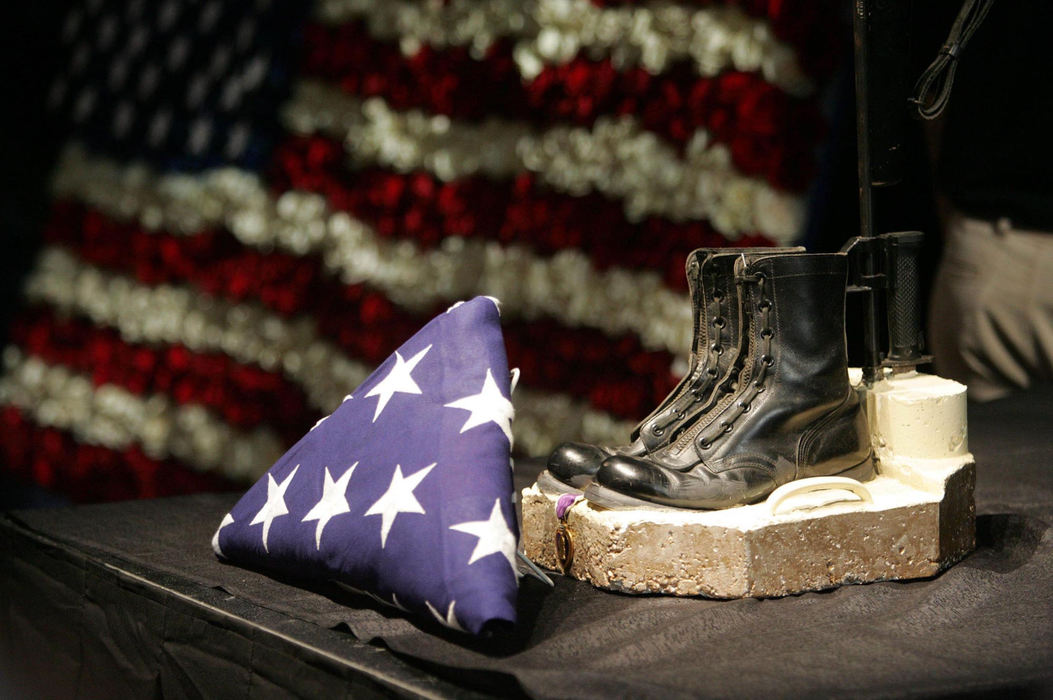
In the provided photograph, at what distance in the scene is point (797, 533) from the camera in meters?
1.00

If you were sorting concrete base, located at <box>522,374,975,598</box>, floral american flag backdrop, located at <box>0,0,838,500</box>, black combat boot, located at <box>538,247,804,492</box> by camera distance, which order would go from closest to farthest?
concrete base, located at <box>522,374,975,598</box> → black combat boot, located at <box>538,247,804,492</box> → floral american flag backdrop, located at <box>0,0,838,500</box>

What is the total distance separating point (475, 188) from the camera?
7.04 feet

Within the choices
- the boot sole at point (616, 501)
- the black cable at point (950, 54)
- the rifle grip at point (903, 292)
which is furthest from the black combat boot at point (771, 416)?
the black cable at point (950, 54)

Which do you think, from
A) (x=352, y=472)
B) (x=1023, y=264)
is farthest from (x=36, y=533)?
(x=1023, y=264)

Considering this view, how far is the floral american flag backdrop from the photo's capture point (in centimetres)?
201

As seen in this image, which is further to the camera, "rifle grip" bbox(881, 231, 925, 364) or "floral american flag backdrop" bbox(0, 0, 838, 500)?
"floral american flag backdrop" bbox(0, 0, 838, 500)

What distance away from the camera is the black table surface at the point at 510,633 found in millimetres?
791

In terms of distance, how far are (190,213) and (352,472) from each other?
1.37 meters

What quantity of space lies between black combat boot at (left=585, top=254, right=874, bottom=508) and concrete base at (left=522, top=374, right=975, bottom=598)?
1.0 inches

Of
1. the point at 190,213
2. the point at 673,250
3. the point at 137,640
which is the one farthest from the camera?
the point at 190,213

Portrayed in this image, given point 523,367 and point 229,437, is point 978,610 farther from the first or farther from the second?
point 229,437

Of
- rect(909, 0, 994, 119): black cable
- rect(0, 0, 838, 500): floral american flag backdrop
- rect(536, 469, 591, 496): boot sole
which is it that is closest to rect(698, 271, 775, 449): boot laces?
rect(536, 469, 591, 496): boot sole

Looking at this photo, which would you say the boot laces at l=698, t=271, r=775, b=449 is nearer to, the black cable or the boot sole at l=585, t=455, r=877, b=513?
the boot sole at l=585, t=455, r=877, b=513

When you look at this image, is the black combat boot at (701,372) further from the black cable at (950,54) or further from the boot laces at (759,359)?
the black cable at (950,54)
